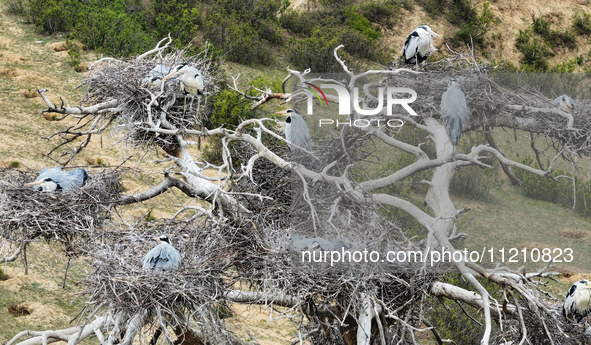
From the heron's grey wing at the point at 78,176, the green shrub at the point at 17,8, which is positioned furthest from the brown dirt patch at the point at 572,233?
the green shrub at the point at 17,8

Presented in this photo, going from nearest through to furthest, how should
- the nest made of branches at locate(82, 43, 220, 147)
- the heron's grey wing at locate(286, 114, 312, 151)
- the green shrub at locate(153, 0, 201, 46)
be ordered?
the heron's grey wing at locate(286, 114, 312, 151)
the nest made of branches at locate(82, 43, 220, 147)
the green shrub at locate(153, 0, 201, 46)

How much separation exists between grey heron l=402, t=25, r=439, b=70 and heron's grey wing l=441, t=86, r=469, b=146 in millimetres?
994

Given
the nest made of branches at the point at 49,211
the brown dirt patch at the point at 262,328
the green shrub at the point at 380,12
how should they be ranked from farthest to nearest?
the green shrub at the point at 380,12 → the brown dirt patch at the point at 262,328 → the nest made of branches at the point at 49,211

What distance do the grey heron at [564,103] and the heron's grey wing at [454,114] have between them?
826mm

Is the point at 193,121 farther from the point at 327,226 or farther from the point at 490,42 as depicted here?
the point at 490,42

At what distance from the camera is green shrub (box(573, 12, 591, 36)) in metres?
22.9

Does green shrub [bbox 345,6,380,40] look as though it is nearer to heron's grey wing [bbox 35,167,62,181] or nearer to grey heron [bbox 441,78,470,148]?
grey heron [bbox 441,78,470,148]

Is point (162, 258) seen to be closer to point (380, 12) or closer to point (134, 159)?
point (134, 159)

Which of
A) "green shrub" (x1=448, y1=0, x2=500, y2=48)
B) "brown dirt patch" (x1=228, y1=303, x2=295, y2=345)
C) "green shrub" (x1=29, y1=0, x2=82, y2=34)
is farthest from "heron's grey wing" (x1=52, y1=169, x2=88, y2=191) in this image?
"green shrub" (x1=448, y1=0, x2=500, y2=48)

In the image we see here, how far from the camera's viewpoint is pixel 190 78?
20.0ft

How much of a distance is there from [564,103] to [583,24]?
19586 mm

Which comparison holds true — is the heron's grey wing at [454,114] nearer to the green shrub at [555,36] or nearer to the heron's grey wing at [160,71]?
the heron's grey wing at [160,71]

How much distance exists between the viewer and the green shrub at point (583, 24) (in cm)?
2292

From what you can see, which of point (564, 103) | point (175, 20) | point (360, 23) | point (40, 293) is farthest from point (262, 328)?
point (360, 23)
